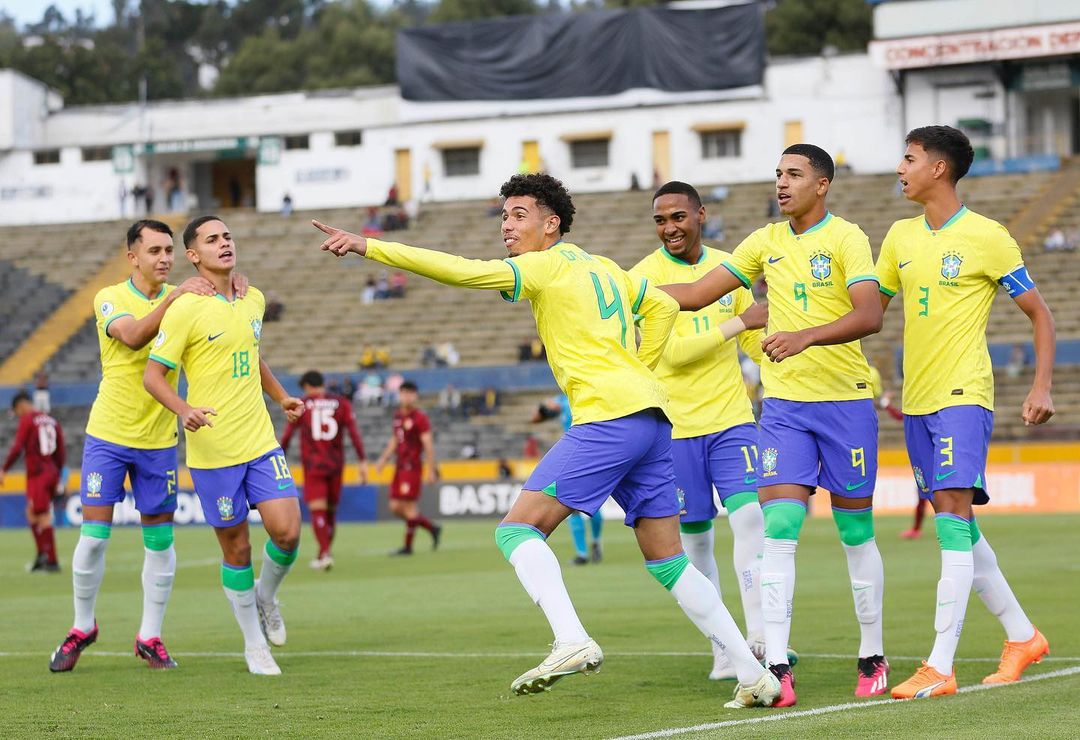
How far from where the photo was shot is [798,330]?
8.38 m

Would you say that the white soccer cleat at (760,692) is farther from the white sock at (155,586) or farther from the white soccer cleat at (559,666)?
the white sock at (155,586)

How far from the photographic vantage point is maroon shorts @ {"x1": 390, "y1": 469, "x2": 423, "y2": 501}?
2219cm

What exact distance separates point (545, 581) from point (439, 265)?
4.88 ft

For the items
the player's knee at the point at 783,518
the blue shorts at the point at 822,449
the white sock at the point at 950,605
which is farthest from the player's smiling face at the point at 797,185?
the white sock at the point at 950,605

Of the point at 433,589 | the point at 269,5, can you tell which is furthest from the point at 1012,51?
the point at 269,5

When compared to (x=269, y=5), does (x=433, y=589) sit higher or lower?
lower

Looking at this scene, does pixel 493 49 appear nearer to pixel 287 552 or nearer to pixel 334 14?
pixel 334 14

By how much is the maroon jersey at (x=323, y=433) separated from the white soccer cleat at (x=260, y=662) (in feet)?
34.6

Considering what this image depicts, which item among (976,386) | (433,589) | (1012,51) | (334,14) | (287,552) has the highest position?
(334,14)

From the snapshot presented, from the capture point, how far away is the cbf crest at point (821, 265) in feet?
27.6

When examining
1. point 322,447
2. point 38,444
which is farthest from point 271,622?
point 38,444

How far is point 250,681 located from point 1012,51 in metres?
44.4

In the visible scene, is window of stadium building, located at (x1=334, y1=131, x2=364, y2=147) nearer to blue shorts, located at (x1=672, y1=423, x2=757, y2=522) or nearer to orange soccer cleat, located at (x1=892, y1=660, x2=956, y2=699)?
blue shorts, located at (x1=672, y1=423, x2=757, y2=522)

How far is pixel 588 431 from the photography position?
7605 mm
